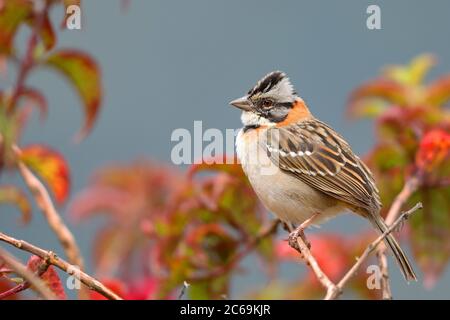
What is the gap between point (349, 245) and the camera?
3604 mm

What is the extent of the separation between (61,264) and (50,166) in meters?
1.24

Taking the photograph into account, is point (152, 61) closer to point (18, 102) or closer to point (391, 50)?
point (391, 50)

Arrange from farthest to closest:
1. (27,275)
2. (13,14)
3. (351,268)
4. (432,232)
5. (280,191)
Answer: (280,191) → (432,232) → (13,14) → (351,268) → (27,275)

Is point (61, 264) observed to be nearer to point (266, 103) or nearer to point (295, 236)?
point (295, 236)

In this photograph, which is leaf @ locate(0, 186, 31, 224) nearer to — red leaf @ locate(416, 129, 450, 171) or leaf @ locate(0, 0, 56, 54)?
leaf @ locate(0, 0, 56, 54)

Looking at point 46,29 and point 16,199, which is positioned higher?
point 46,29

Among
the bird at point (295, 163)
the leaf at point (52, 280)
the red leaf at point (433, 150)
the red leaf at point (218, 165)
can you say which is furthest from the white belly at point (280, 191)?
the leaf at point (52, 280)

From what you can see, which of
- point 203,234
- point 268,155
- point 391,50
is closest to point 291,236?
point 203,234

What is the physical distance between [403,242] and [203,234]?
1036 mm

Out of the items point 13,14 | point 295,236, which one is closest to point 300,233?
point 295,236

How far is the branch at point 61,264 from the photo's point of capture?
4.94 feet

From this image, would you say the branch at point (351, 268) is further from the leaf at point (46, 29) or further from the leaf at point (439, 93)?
the leaf at point (439, 93)

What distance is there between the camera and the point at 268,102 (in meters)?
3.69

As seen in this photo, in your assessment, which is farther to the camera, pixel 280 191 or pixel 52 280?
pixel 280 191
